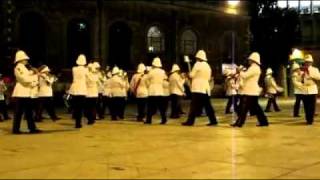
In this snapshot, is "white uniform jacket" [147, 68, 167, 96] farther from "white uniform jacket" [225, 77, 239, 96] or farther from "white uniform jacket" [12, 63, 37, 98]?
"white uniform jacket" [225, 77, 239, 96]

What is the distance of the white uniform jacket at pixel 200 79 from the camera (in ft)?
56.7

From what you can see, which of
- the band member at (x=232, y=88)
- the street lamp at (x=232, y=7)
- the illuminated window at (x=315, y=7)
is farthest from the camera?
the illuminated window at (x=315, y=7)

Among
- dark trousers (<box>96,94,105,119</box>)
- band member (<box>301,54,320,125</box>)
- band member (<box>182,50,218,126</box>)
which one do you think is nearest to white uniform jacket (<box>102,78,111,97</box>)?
dark trousers (<box>96,94,105,119</box>)

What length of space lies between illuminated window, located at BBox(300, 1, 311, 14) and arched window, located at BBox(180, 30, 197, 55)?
54.2 ft

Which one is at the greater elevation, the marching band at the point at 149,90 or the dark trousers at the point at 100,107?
the marching band at the point at 149,90

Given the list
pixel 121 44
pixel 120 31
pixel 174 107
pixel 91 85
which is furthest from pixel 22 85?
pixel 120 31

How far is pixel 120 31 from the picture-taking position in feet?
123

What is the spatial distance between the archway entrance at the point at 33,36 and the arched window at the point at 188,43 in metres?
10.7

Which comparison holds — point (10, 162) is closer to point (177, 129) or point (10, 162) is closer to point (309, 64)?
point (177, 129)

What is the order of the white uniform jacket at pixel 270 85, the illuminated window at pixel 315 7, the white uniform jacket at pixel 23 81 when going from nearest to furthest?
the white uniform jacket at pixel 23 81 < the white uniform jacket at pixel 270 85 < the illuminated window at pixel 315 7

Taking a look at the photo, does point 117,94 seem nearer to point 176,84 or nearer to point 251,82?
point 176,84

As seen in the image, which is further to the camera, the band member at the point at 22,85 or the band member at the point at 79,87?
the band member at the point at 79,87

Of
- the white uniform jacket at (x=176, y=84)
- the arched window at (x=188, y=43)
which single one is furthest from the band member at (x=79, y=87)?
the arched window at (x=188, y=43)

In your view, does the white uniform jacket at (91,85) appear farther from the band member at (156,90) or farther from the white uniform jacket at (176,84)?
the white uniform jacket at (176,84)
